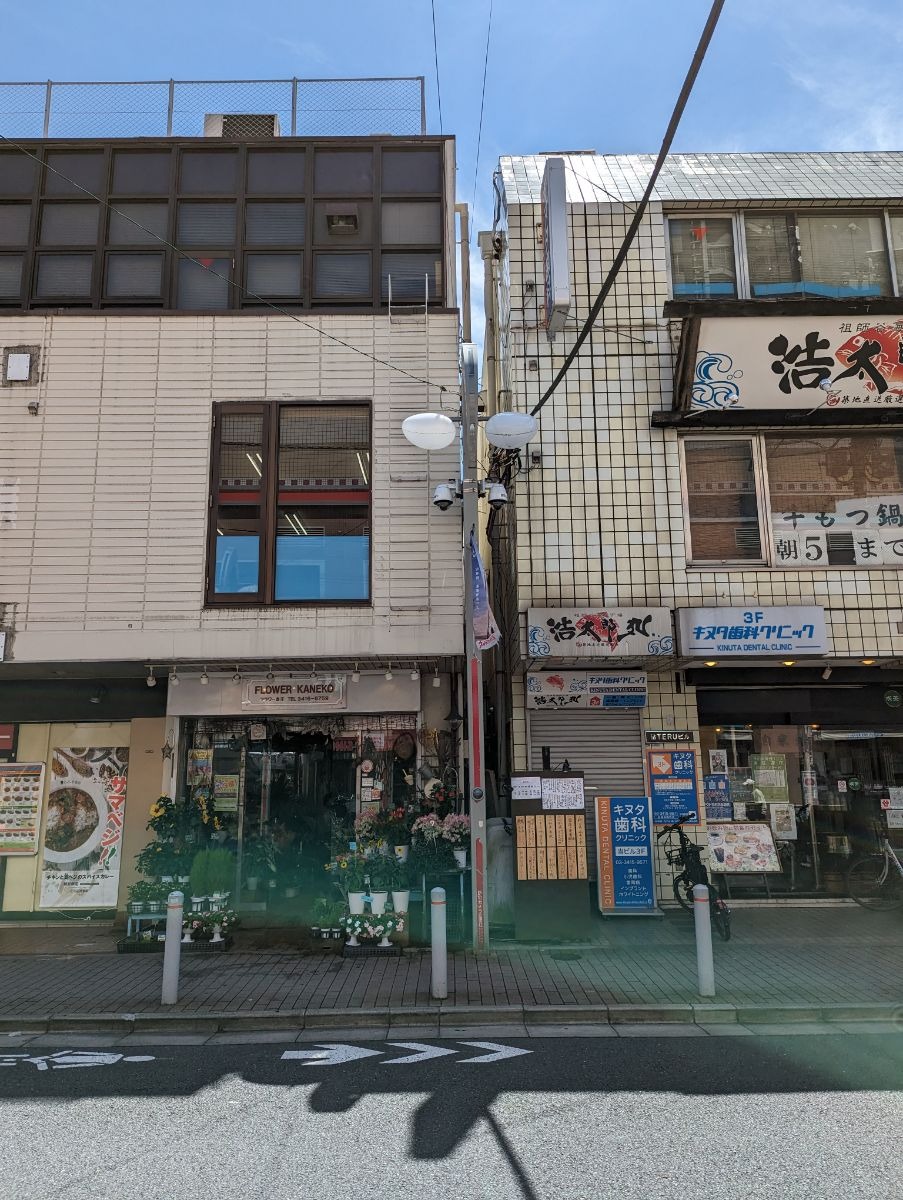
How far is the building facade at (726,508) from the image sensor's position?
36.1 feet

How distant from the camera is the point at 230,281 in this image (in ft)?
38.8

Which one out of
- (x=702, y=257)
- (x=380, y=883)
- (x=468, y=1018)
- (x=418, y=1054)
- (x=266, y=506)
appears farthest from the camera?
(x=702, y=257)

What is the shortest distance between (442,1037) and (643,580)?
6.45 meters

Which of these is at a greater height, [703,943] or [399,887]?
[399,887]

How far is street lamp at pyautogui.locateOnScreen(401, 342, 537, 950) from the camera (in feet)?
28.7

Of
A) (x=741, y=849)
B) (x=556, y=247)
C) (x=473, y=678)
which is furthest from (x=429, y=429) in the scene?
(x=741, y=849)

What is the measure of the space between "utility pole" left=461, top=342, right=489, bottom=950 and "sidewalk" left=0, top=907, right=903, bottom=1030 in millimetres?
636

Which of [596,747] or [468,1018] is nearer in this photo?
[468,1018]

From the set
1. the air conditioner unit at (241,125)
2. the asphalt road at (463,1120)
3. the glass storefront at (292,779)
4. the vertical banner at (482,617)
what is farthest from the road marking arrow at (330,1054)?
the air conditioner unit at (241,125)

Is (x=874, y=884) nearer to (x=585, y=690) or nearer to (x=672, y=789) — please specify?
(x=672, y=789)

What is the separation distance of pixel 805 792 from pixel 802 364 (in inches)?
234

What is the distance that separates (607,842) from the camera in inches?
408

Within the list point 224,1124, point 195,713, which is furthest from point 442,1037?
point 195,713

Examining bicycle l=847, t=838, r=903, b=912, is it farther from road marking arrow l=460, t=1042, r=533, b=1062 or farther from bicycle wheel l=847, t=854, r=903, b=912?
road marking arrow l=460, t=1042, r=533, b=1062
